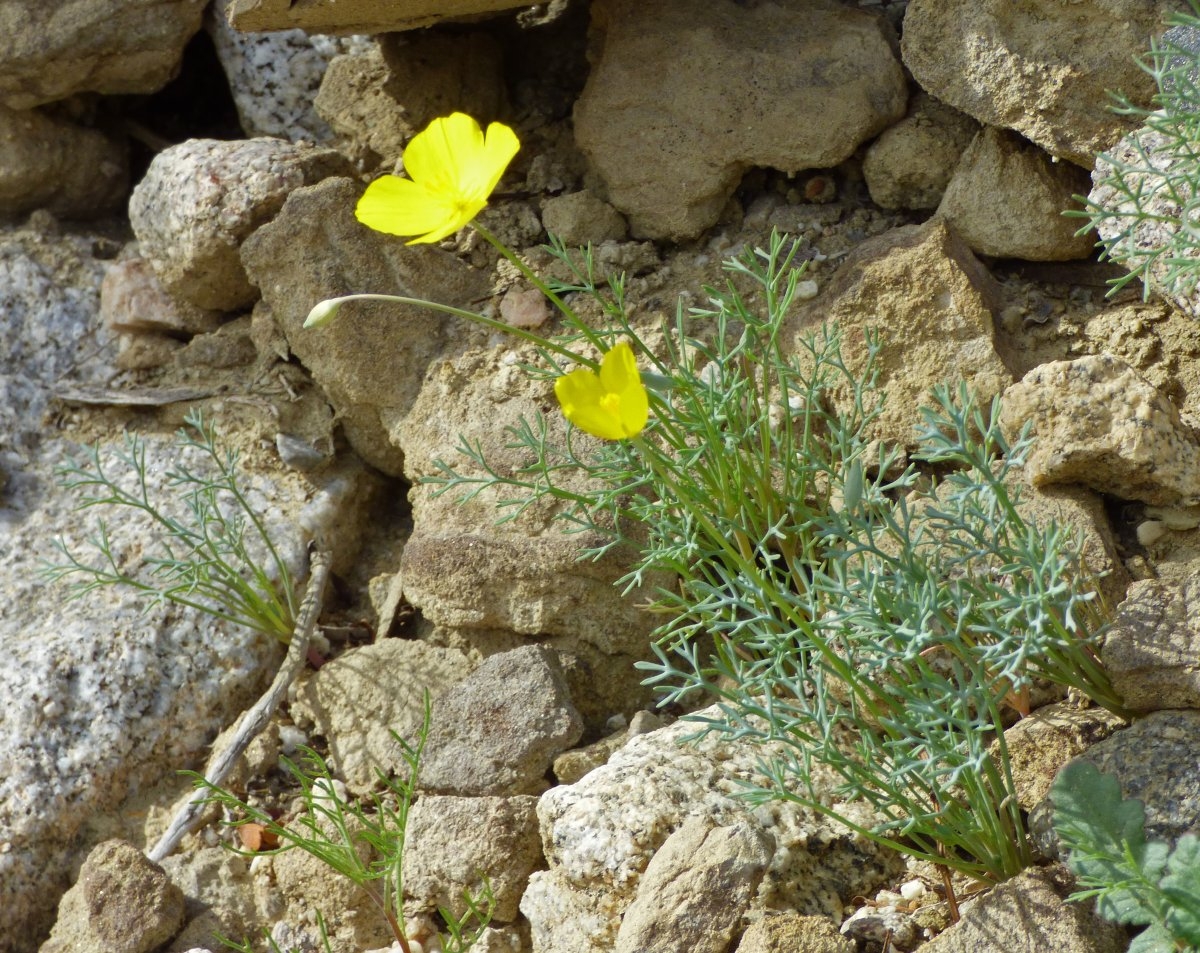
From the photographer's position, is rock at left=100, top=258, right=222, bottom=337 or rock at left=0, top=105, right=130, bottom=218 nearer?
rock at left=100, top=258, right=222, bottom=337

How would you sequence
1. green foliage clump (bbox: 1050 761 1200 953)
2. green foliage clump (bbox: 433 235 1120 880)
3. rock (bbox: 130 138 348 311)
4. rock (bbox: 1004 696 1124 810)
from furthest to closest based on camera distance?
rock (bbox: 130 138 348 311) < rock (bbox: 1004 696 1124 810) < green foliage clump (bbox: 433 235 1120 880) < green foliage clump (bbox: 1050 761 1200 953)

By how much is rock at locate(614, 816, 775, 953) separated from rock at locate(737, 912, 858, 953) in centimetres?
6

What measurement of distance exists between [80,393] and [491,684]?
58.4 inches

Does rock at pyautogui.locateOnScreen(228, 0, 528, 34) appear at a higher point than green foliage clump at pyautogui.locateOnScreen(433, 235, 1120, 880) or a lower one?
higher

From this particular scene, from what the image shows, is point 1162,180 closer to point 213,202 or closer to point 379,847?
point 379,847

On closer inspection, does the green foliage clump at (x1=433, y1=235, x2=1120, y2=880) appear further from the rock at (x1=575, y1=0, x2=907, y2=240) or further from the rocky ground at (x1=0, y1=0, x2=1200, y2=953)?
the rock at (x1=575, y1=0, x2=907, y2=240)

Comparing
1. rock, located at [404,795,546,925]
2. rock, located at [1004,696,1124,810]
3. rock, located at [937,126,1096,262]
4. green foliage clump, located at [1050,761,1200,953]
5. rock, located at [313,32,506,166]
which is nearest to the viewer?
green foliage clump, located at [1050,761,1200,953]

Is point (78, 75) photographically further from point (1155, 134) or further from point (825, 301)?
point (1155, 134)

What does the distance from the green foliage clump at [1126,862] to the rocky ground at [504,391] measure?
0.10 m

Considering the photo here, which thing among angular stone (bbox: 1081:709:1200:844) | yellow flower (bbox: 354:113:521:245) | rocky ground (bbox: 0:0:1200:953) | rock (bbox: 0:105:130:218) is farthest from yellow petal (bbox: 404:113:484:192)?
rock (bbox: 0:105:130:218)

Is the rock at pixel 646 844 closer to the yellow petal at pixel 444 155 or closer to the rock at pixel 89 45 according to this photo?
the yellow petal at pixel 444 155

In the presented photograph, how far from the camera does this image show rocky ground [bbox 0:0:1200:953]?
2.09 m

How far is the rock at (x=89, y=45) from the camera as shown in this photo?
10.6 ft

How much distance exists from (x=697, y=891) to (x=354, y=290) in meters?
1.61
